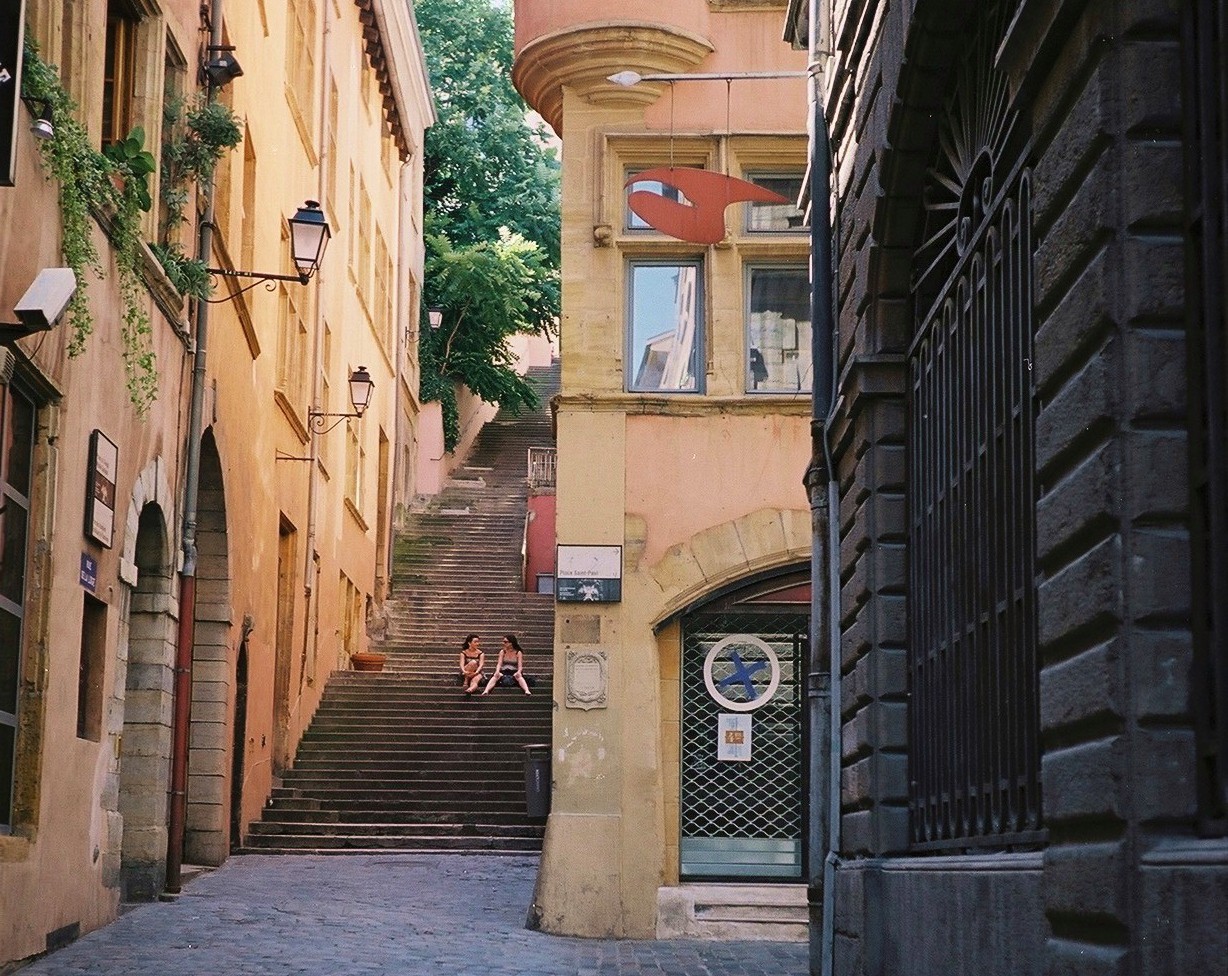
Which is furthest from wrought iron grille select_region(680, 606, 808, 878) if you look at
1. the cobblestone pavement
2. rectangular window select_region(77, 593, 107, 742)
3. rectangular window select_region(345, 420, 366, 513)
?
rectangular window select_region(345, 420, 366, 513)

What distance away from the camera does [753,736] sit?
54.9 feet

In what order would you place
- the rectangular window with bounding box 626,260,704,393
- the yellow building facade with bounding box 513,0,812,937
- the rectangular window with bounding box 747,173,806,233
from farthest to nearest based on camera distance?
1. the rectangular window with bounding box 747,173,806,233
2. the rectangular window with bounding box 626,260,704,393
3. the yellow building facade with bounding box 513,0,812,937

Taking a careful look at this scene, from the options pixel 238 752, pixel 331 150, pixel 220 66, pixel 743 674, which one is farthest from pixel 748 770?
pixel 331 150

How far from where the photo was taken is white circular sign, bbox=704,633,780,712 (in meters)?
16.8

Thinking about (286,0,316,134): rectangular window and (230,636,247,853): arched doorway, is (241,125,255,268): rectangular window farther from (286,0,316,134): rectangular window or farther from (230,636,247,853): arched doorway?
(230,636,247,853): arched doorway

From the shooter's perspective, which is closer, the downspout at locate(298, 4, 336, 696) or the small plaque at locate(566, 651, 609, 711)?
the small plaque at locate(566, 651, 609, 711)

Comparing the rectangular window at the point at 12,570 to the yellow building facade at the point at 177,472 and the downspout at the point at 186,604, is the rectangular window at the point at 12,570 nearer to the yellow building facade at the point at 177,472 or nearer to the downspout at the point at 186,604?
the yellow building facade at the point at 177,472

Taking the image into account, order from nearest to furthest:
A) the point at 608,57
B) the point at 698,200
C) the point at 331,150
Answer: the point at 698,200, the point at 608,57, the point at 331,150

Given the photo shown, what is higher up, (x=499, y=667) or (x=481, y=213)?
(x=481, y=213)

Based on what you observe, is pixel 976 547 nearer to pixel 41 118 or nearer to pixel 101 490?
pixel 41 118

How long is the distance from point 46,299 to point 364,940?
5.52m

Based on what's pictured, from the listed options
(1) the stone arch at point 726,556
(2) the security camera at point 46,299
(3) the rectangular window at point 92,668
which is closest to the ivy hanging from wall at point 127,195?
(2) the security camera at point 46,299

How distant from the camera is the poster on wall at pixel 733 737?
54.9 ft

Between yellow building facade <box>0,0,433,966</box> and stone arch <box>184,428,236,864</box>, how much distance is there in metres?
0.03
